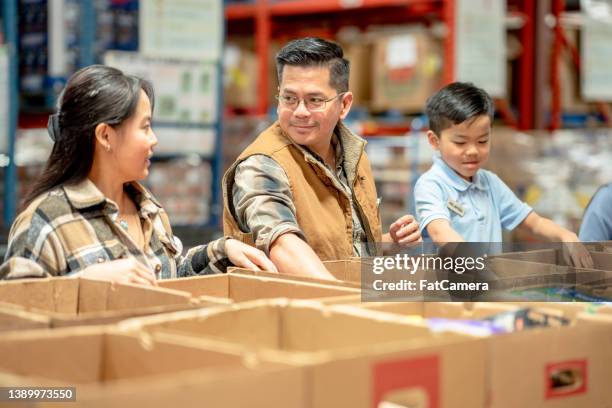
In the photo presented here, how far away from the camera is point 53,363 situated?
174cm

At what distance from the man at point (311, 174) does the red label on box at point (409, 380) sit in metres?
1.45

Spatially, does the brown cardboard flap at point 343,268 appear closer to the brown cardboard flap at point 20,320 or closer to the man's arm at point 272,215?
the man's arm at point 272,215

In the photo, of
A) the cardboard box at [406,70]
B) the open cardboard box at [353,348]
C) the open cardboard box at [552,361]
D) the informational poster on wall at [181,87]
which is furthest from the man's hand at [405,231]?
the cardboard box at [406,70]

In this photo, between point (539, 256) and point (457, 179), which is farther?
point (457, 179)

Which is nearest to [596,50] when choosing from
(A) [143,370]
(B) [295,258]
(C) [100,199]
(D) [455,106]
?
(D) [455,106]

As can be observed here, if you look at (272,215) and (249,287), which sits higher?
(272,215)

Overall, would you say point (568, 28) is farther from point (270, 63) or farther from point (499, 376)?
point (499, 376)

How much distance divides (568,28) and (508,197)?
16.6 ft

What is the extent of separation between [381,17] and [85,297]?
6236 mm

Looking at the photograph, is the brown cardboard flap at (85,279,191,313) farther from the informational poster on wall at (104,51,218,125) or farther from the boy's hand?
the informational poster on wall at (104,51,218,125)

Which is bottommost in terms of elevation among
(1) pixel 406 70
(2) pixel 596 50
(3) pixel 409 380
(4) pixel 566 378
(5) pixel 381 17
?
(4) pixel 566 378

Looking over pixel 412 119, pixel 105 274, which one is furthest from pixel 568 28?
pixel 105 274

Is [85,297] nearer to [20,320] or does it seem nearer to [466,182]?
[20,320]

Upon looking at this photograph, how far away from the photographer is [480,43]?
716 centimetres
